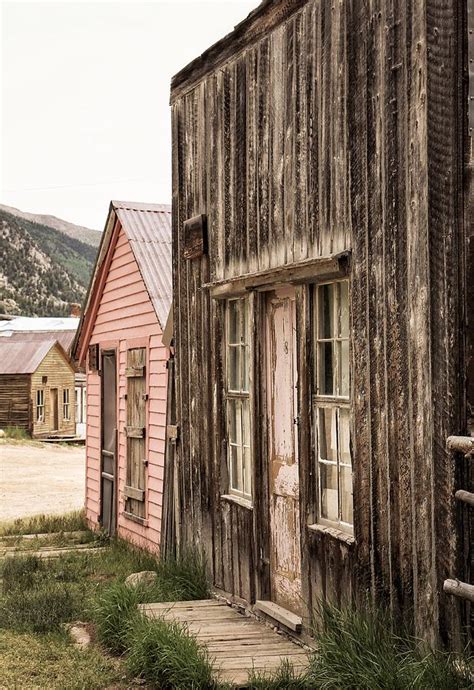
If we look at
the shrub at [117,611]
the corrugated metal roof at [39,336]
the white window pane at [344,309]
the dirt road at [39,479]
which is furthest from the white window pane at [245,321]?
the corrugated metal roof at [39,336]

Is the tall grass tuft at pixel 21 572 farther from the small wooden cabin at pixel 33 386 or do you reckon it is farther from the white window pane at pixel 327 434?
the small wooden cabin at pixel 33 386

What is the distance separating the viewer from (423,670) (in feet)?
15.8

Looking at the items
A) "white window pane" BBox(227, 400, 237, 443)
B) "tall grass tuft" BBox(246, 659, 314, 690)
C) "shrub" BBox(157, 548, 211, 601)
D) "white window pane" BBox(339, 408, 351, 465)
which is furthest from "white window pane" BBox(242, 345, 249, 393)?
"tall grass tuft" BBox(246, 659, 314, 690)

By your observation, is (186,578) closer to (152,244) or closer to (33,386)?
(152,244)

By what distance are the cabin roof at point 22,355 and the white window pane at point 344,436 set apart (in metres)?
31.7

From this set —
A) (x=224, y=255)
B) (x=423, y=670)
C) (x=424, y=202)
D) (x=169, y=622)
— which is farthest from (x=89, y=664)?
(x=424, y=202)

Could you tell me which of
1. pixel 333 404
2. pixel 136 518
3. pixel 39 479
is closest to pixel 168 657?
pixel 333 404

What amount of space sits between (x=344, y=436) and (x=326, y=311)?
893mm

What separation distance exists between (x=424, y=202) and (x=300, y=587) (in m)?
3.05

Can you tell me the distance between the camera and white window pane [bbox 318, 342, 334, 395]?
21.4 feet

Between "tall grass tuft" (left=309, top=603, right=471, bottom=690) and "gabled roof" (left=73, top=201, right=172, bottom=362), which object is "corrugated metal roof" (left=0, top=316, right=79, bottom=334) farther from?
"tall grass tuft" (left=309, top=603, right=471, bottom=690)

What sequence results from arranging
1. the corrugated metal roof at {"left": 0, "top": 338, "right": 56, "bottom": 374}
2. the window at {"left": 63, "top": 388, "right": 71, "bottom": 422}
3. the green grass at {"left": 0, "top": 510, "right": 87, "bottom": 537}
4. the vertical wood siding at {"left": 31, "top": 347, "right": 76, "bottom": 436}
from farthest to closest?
1. the window at {"left": 63, "top": 388, "right": 71, "bottom": 422}
2. the vertical wood siding at {"left": 31, "top": 347, "right": 76, "bottom": 436}
3. the corrugated metal roof at {"left": 0, "top": 338, "right": 56, "bottom": 374}
4. the green grass at {"left": 0, "top": 510, "right": 87, "bottom": 537}

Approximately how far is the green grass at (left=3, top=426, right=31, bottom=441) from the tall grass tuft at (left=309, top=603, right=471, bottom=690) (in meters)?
31.5

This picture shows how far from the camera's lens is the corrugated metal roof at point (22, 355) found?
37031 millimetres
